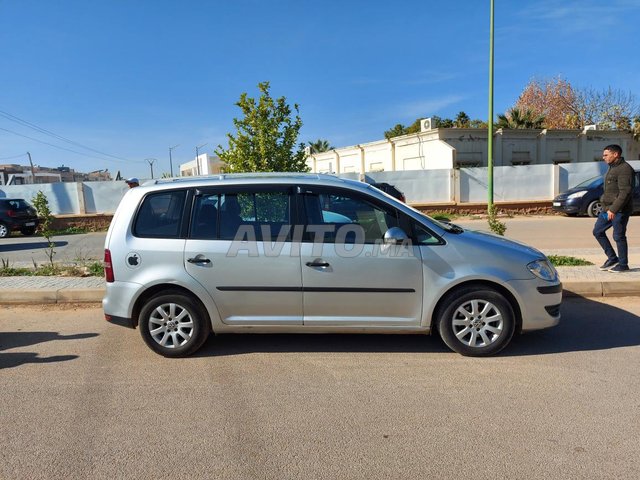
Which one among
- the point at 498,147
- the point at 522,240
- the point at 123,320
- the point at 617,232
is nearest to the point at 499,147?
the point at 498,147

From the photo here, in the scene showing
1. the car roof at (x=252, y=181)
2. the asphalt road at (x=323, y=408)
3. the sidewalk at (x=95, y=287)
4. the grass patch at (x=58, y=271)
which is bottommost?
the asphalt road at (x=323, y=408)

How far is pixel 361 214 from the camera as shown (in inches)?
165

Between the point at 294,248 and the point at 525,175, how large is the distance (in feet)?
58.3

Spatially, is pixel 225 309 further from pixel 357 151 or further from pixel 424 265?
pixel 357 151

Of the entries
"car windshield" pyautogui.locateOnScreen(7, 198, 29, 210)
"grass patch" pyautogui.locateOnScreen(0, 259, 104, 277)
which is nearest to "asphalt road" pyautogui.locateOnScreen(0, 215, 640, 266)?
"grass patch" pyautogui.locateOnScreen(0, 259, 104, 277)

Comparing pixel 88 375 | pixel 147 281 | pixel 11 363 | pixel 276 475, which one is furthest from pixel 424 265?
pixel 11 363

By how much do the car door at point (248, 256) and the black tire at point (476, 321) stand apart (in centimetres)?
137

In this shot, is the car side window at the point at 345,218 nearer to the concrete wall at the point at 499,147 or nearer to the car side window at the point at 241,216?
the car side window at the point at 241,216

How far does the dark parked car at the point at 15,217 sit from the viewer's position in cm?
1591

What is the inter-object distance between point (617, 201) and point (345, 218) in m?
4.57

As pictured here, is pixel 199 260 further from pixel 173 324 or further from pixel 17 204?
pixel 17 204

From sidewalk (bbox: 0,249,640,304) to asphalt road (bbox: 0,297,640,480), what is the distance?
1321 millimetres

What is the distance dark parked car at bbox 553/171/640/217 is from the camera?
1573cm

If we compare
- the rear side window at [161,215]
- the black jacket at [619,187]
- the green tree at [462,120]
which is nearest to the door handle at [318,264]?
the rear side window at [161,215]
